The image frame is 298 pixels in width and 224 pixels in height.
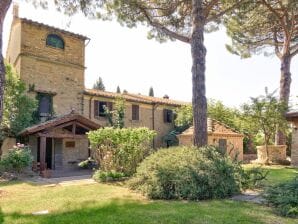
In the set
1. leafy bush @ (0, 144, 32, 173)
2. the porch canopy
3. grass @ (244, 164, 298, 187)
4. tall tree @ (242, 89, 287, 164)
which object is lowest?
grass @ (244, 164, 298, 187)

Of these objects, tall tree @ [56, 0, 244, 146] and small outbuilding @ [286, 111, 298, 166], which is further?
small outbuilding @ [286, 111, 298, 166]

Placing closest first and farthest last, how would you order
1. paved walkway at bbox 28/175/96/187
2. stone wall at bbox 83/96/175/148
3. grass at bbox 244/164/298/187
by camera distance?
1. grass at bbox 244/164/298/187
2. paved walkway at bbox 28/175/96/187
3. stone wall at bbox 83/96/175/148

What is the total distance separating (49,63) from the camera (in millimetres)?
21359

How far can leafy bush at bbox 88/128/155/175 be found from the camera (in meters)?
13.4

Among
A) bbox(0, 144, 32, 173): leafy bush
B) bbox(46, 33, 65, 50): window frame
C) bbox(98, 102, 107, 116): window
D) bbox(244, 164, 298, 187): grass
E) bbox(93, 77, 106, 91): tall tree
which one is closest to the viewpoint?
bbox(244, 164, 298, 187): grass

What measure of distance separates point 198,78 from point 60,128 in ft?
32.8

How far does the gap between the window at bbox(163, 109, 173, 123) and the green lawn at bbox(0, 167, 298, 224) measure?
1961 cm

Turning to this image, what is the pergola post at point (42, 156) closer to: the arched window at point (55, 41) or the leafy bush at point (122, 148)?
the leafy bush at point (122, 148)

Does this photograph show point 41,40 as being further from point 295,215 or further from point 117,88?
point 117,88

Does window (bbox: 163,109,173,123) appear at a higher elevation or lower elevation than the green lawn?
higher

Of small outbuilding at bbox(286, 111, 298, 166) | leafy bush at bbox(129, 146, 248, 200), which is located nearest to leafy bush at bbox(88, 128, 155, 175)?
leafy bush at bbox(129, 146, 248, 200)

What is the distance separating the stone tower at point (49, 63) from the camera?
2044 centimetres

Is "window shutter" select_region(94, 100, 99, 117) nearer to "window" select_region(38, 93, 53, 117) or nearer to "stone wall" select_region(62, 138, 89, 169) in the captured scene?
"stone wall" select_region(62, 138, 89, 169)

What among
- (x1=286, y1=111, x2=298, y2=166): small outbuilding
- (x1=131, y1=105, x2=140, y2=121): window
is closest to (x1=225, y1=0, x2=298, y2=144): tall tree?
(x1=286, y1=111, x2=298, y2=166): small outbuilding
